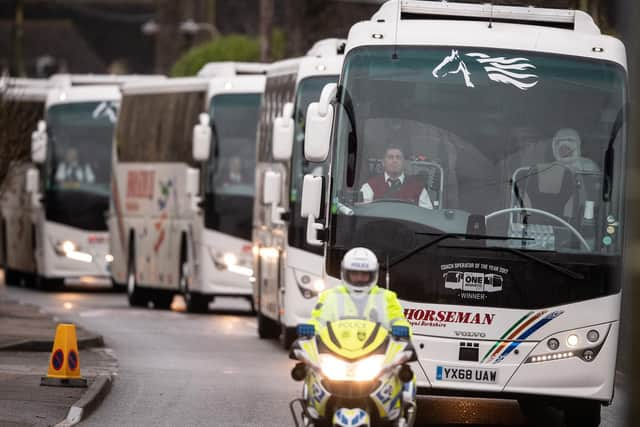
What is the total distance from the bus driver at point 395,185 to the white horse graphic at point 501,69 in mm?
767

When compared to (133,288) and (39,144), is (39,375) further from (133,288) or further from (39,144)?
(39,144)

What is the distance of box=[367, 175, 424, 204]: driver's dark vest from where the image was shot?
51.1 ft

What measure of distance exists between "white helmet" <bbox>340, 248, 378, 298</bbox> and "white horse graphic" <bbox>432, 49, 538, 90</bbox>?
4111mm

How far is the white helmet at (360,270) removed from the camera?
39.2ft

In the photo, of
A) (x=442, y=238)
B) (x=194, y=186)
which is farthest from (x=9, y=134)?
(x=442, y=238)

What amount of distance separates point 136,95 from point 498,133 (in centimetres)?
1963

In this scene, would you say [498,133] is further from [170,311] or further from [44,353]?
[170,311]

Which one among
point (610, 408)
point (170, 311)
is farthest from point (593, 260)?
point (170, 311)

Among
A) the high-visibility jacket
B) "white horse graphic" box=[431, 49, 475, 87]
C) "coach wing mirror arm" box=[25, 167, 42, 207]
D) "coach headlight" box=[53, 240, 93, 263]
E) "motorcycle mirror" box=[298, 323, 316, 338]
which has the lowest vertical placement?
"coach headlight" box=[53, 240, 93, 263]

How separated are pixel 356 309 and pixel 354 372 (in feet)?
1.64

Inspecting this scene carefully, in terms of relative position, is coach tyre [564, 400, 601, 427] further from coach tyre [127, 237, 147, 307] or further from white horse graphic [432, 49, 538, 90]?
coach tyre [127, 237, 147, 307]

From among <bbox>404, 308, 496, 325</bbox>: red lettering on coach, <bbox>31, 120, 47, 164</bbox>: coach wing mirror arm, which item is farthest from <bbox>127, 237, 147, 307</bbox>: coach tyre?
<bbox>404, 308, 496, 325</bbox>: red lettering on coach

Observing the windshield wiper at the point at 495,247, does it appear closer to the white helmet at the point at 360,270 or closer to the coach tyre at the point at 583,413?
the coach tyre at the point at 583,413

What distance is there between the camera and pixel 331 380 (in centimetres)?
1173
